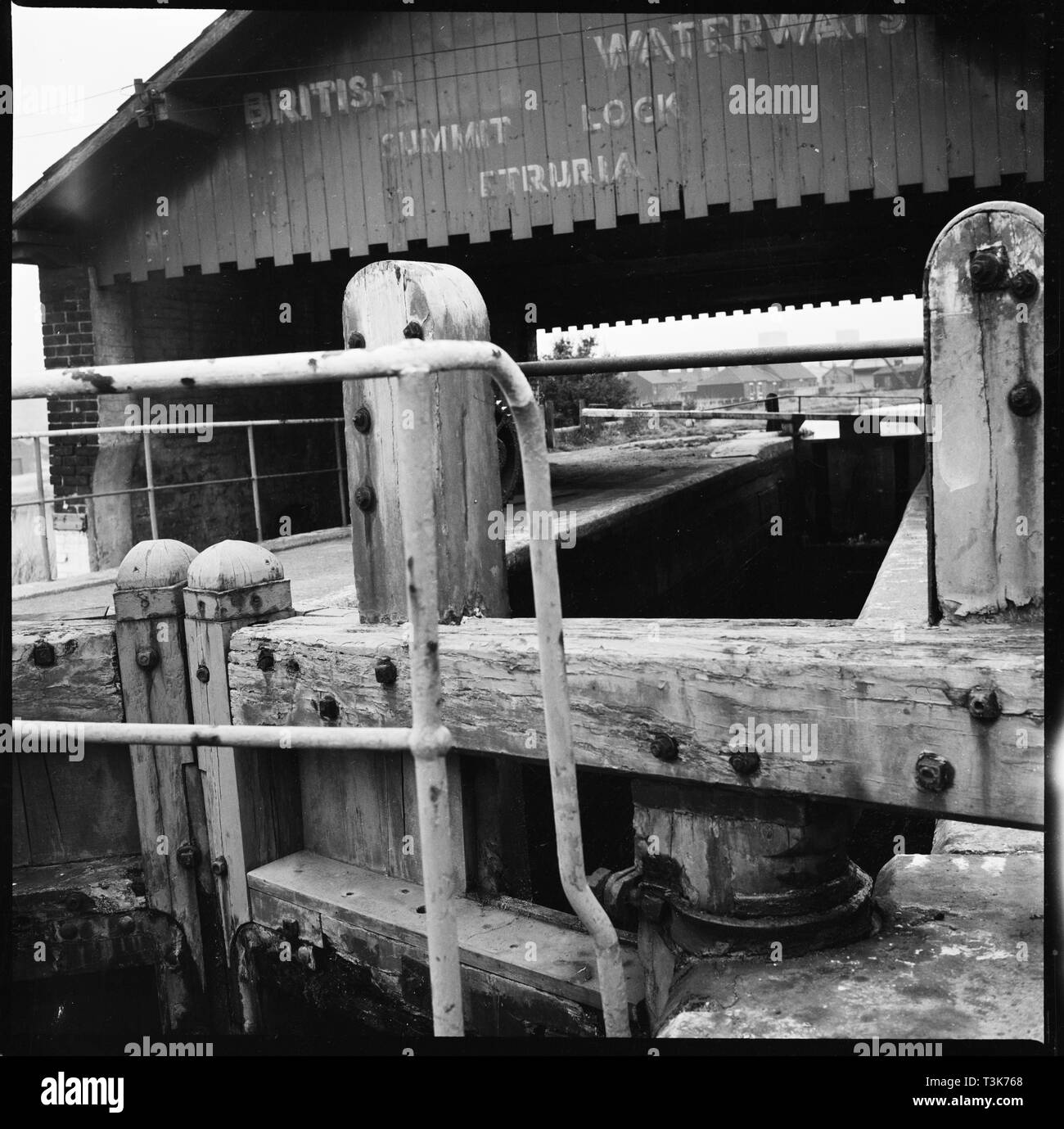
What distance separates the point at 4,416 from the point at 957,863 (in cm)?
217

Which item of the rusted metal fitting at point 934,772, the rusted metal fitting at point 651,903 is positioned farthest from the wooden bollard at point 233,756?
the rusted metal fitting at point 934,772

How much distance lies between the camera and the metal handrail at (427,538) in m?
1.42

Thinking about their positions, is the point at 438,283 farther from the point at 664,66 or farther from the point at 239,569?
the point at 664,66

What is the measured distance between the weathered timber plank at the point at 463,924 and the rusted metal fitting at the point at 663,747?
58 centimetres

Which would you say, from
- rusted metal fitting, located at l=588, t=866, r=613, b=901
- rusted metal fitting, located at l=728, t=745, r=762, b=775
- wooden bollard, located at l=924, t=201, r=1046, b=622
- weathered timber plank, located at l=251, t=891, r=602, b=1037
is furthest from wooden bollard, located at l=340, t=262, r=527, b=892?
wooden bollard, located at l=924, t=201, r=1046, b=622

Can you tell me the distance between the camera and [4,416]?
5.80 feet

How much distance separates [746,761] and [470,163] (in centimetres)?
615

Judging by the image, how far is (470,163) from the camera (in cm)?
725

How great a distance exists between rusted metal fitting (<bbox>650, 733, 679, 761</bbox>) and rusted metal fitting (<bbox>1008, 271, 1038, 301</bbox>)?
103 cm

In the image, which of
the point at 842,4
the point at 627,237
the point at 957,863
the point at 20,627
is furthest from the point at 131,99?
the point at 957,863

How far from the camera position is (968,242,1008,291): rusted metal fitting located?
184 cm

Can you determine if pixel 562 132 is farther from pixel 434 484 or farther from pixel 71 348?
pixel 434 484

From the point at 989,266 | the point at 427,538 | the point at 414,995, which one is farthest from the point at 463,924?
the point at 989,266

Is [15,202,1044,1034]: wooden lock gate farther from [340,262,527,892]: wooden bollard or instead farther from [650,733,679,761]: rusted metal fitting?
[340,262,527,892]: wooden bollard
